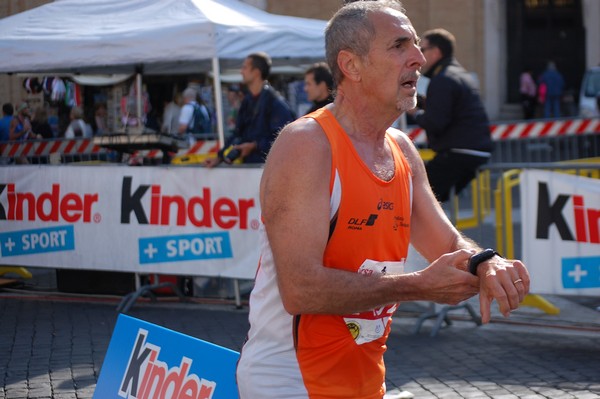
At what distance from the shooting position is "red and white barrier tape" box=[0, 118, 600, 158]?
15.7 meters

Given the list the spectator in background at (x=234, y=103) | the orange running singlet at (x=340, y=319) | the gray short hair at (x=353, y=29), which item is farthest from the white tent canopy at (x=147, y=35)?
the orange running singlet at (x=340, y=319)

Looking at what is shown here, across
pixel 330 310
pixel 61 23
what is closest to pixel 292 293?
pixel 330 310

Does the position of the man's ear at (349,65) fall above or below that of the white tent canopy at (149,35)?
above

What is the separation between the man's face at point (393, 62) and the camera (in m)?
2.88

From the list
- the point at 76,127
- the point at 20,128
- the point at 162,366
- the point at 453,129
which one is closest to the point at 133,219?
the point at 453,129

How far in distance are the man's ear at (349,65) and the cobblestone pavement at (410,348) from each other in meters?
3.59

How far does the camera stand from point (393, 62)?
9.45 feet

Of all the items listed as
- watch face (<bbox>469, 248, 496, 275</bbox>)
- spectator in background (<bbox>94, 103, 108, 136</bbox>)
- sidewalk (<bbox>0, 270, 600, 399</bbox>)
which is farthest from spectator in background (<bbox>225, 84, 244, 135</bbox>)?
watch face (<bbox>469, 248, 496, 275</bbox>)

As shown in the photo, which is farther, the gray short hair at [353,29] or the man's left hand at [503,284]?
the gray short hair at [353,29]

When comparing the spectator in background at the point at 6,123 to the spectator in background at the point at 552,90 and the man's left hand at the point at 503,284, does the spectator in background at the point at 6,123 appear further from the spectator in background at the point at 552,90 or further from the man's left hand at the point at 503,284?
the man's left hand at the point at 503,284

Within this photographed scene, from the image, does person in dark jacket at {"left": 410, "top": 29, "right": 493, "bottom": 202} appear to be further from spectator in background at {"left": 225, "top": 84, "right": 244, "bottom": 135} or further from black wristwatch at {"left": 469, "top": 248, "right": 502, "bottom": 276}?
spectator in background at {"left": 225, "top": 84, "right": 244, "bottom": 135}

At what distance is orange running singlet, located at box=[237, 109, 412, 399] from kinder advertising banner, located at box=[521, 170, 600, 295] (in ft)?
16.3

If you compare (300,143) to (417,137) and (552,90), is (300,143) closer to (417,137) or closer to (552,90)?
(417,137)

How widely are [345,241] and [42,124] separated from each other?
17503 mm
